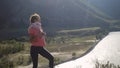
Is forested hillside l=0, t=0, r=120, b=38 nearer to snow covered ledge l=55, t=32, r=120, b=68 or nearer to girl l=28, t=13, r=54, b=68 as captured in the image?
snow covered ledge l=55, t=32, r=120, b=68

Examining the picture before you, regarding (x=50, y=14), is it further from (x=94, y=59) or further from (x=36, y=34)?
(x=36, y=34)

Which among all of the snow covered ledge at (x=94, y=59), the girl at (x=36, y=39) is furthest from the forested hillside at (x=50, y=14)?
the girl at (x=36, y=39)

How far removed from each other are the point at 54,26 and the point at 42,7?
17400 millimetres

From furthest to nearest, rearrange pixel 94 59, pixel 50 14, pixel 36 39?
1. pixel 50 14
2. pixel 94 59
3. pixel 36 39

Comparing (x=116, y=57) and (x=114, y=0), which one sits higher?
(x=114, y=0)

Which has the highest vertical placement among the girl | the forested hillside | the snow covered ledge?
the forested hillside

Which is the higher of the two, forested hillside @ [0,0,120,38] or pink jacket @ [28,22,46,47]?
forested hillside @ [0,0,120,38]

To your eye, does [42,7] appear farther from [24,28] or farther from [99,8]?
[99,8]

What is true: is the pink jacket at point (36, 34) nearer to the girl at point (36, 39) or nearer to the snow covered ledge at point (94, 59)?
the girl at point (36, 39)

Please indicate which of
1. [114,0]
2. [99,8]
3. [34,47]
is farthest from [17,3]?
[34,47]

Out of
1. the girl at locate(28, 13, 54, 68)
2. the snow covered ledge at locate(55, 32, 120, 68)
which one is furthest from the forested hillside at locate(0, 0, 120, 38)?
the girl at locate(28, 13, 54, 68)

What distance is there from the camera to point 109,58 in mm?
29422

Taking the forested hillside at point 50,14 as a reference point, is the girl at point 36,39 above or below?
below

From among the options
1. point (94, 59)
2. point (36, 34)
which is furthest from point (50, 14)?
point (36, 34)
